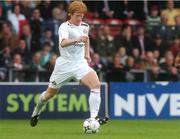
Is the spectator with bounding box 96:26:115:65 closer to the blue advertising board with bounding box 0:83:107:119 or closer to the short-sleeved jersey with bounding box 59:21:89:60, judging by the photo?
the blue advertising board with bounding box 0:83:107:119

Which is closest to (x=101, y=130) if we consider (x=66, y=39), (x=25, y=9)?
(x=66, y=39)

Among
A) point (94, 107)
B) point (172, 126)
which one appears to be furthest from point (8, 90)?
point (94, 107)

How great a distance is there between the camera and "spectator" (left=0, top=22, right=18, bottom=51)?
67.2 ft

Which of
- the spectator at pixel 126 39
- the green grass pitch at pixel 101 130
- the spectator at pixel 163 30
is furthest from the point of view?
the spectator at pixel 163 30

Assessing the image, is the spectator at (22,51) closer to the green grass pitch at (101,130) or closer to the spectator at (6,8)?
the spectator at (6,8)

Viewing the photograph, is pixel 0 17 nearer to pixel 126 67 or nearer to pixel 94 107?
pixel 126 67

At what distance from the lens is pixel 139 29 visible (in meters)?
21.5

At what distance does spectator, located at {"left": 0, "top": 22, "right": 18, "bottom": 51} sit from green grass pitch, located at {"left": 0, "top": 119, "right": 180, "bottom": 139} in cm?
308

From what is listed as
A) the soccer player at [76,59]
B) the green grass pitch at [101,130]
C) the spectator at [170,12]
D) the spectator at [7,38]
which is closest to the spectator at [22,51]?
the spectator at [7,38]

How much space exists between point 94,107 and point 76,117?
5877mm

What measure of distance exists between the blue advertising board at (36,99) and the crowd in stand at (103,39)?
116 cm

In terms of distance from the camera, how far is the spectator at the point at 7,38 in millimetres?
20484

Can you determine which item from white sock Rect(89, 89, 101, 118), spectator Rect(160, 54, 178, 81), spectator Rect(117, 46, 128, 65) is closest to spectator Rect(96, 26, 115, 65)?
spectator Rect(117, 46, 128, 65)

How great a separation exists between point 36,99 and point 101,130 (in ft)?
15.4
